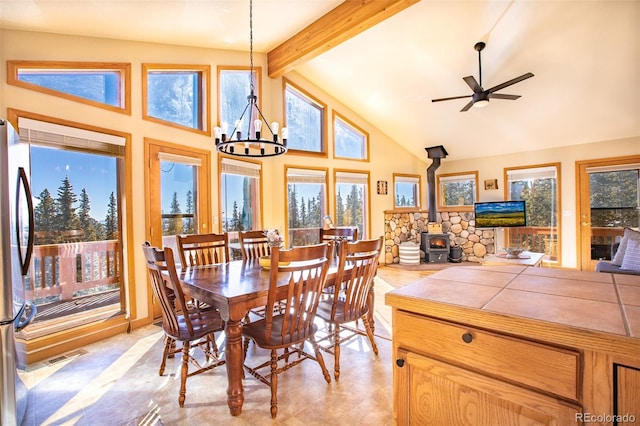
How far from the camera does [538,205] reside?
234 inches

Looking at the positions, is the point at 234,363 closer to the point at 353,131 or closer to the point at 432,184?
the point at 353,131

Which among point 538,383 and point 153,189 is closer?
point 538,383

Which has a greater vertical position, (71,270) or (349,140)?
(349,140)

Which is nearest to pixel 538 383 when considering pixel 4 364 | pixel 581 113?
pixel 4 364

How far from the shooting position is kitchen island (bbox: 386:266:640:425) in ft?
2.11

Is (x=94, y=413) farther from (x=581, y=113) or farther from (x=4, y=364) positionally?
(x=581, y=113)

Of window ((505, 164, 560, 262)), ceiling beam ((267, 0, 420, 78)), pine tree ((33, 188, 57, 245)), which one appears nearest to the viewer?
pine tree ((33, 188, 57, 245))

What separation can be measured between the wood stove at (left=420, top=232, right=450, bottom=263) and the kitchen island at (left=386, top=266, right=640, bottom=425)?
5761 mm

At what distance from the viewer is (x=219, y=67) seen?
13.8 ft

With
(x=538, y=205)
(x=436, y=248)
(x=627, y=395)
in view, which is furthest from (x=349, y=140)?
(x=627, y=395)

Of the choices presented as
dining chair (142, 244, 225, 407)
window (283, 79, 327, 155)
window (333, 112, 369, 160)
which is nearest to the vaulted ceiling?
window (283, 79, 327, 155)

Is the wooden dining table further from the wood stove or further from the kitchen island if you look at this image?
the wood stove

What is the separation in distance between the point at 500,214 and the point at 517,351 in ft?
20.7

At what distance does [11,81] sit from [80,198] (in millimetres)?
1065
